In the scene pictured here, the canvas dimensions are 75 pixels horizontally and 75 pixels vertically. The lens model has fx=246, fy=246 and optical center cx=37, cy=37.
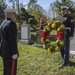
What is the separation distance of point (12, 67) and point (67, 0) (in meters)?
33.4

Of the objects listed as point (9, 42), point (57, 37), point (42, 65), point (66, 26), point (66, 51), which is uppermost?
point (66, 26)

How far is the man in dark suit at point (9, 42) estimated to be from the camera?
5168 millimetres

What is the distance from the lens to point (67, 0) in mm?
37812

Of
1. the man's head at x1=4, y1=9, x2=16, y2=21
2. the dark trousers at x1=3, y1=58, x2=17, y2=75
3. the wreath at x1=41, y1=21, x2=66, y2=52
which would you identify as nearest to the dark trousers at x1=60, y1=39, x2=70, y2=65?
the wreath at x1=41, y1=21, x2=66, y2=52

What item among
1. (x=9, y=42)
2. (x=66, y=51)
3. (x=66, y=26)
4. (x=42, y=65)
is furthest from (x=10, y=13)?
(x=42, y=65)

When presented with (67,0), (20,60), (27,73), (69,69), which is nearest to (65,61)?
(69,69)

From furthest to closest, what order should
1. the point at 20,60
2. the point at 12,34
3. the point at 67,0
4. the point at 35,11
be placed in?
1. the point at 35,11
2. the point at 67,0
3. the point at 20,60
4. the point at 12,34

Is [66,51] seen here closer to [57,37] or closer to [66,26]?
[57,37]

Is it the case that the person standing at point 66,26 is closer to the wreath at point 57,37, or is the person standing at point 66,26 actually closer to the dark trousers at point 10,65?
the wreath at point 57,37

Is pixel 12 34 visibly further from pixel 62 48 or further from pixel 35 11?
pixel 35 11

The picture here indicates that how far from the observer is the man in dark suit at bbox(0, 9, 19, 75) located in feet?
17.0

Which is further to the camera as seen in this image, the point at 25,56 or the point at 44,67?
the point at 25,56

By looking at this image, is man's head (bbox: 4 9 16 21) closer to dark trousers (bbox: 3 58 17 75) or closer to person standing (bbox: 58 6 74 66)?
dark trousers (bbox: 3 58 17 75)

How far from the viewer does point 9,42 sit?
5.21 metres
